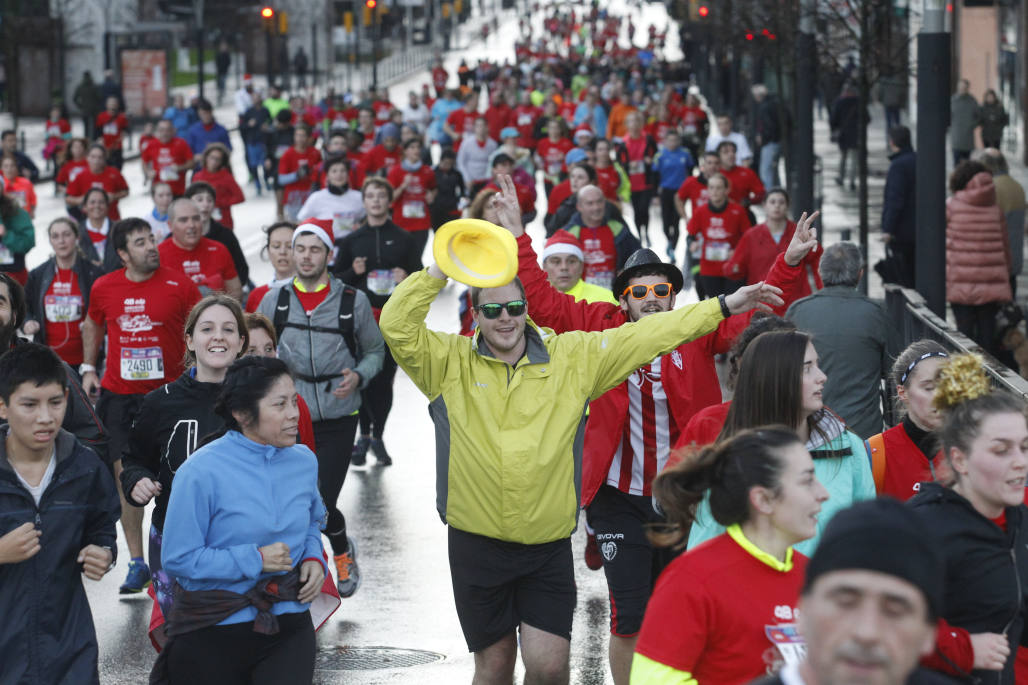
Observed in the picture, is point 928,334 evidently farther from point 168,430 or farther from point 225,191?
point 225,191

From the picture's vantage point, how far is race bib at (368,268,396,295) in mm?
12055

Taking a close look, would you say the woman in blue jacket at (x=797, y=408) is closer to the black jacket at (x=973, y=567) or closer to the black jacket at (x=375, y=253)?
the black jacket at (x=973, y=567)

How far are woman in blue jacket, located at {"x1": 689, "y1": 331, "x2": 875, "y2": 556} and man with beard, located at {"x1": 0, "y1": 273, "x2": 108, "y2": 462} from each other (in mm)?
2444

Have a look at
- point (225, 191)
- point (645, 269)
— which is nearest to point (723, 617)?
point (645, 269)

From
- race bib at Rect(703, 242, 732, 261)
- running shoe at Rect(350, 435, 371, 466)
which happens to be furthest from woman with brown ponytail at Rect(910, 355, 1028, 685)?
race bib at Rect(703, 242, 732, 261)

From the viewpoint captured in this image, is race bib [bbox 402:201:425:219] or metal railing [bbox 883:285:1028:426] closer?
metal railing [bbox 883:285:1028:426]

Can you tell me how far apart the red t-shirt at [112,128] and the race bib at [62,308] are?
23.1m

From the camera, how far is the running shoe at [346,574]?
876 centimetres

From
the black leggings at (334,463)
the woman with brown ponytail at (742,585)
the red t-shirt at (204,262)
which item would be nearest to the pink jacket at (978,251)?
the red t-shirt at (204,262)

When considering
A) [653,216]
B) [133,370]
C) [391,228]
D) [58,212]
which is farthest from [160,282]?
[58,212]

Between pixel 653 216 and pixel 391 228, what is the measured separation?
714 inches

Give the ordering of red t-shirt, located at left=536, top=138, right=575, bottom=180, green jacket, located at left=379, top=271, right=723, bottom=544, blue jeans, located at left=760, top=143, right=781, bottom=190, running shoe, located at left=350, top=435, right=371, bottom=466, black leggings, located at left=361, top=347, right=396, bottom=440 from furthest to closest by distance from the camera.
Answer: blue jeans, located at left=760, top=143, right=781, bottom=190 → red t-shirt, located at left=536, top=138, right=575, bottom=180 → running shoe, located at left=350, top=435, right=371, bottom=466 → black leggings, located at left=361, top=347, right=396, bottom=440 → green jacket, located at left=379, top=271, right=723, bottom=544

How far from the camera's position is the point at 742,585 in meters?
3.94

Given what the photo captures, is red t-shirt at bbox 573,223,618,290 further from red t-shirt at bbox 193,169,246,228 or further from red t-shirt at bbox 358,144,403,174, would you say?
red t-shirt at bbox 358,144,403,174
